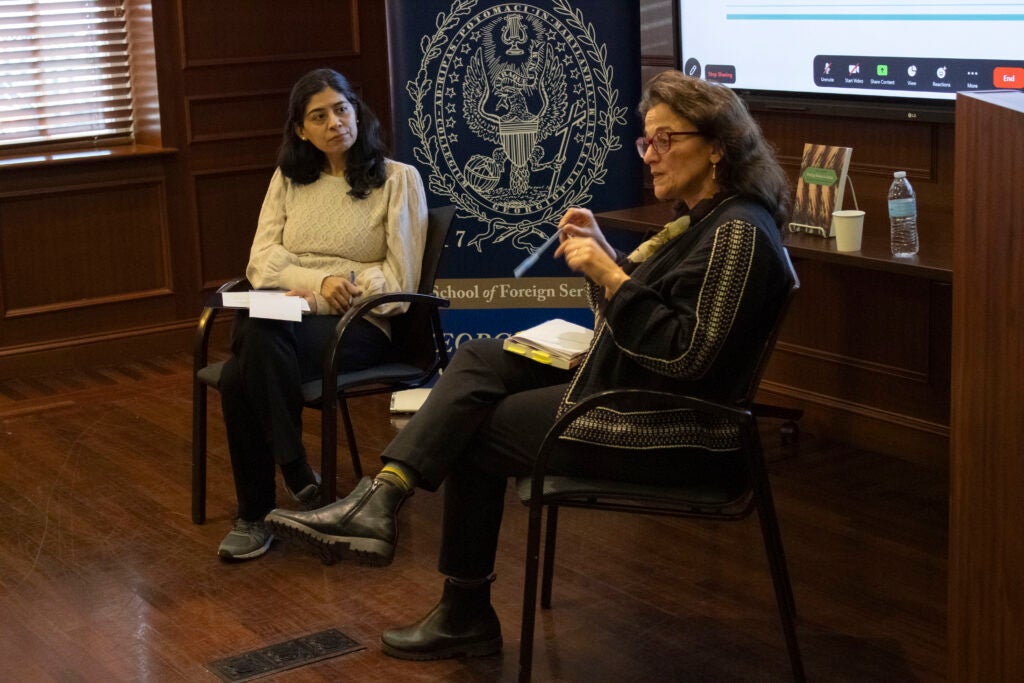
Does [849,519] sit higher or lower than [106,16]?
lower

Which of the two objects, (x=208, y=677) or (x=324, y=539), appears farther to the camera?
(x=208, y=677)

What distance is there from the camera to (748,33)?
401 centimetres

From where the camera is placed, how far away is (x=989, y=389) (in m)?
1.84

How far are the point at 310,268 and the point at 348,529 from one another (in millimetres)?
1275

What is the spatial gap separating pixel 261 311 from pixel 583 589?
1.05m

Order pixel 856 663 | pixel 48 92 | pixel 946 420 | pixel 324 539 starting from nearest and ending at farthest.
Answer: pixel 324 539 < pixel 856 663 < pixel 946 420 < pixel 48 92

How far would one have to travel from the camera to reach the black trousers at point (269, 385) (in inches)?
131

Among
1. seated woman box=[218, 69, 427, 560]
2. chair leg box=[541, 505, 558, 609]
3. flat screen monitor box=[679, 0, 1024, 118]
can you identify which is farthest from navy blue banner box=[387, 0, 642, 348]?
chair leg box=[541, 505, 558, 609]

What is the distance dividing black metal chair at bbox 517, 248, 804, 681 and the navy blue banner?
1845 mm

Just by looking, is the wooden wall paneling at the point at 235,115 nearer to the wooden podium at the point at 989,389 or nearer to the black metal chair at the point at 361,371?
the black metal chair at the point at 361,371

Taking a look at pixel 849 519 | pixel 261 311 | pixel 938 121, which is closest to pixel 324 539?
pixel 261 311

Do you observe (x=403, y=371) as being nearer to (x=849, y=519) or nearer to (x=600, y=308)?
(x=600, y=308)

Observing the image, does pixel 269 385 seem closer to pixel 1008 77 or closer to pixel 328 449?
pixel 328 449

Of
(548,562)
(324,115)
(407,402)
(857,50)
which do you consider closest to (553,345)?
(548,562)
